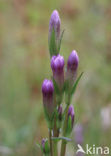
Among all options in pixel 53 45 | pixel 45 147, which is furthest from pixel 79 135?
pixel 53 45

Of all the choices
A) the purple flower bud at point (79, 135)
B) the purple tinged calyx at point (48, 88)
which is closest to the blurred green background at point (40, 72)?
the purple flower bud at point (79, 135)

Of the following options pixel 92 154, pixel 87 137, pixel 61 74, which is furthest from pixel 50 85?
pixel 87 137

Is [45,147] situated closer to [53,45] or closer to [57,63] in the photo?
[57,63]

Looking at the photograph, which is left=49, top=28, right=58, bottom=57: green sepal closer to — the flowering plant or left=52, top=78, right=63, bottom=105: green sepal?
the flowering plant

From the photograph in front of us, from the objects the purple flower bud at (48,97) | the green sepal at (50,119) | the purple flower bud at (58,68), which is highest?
the purple flower bud at (58,68)

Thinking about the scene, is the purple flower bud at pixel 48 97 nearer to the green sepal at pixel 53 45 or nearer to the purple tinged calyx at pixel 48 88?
the purple tinged calyx at pixel 48 88

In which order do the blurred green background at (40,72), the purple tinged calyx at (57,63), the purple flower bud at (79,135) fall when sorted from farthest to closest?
the blurred green background at (40,72)
the purple flower bud at (79,135)
the purple tinged calyx at (57,63)
